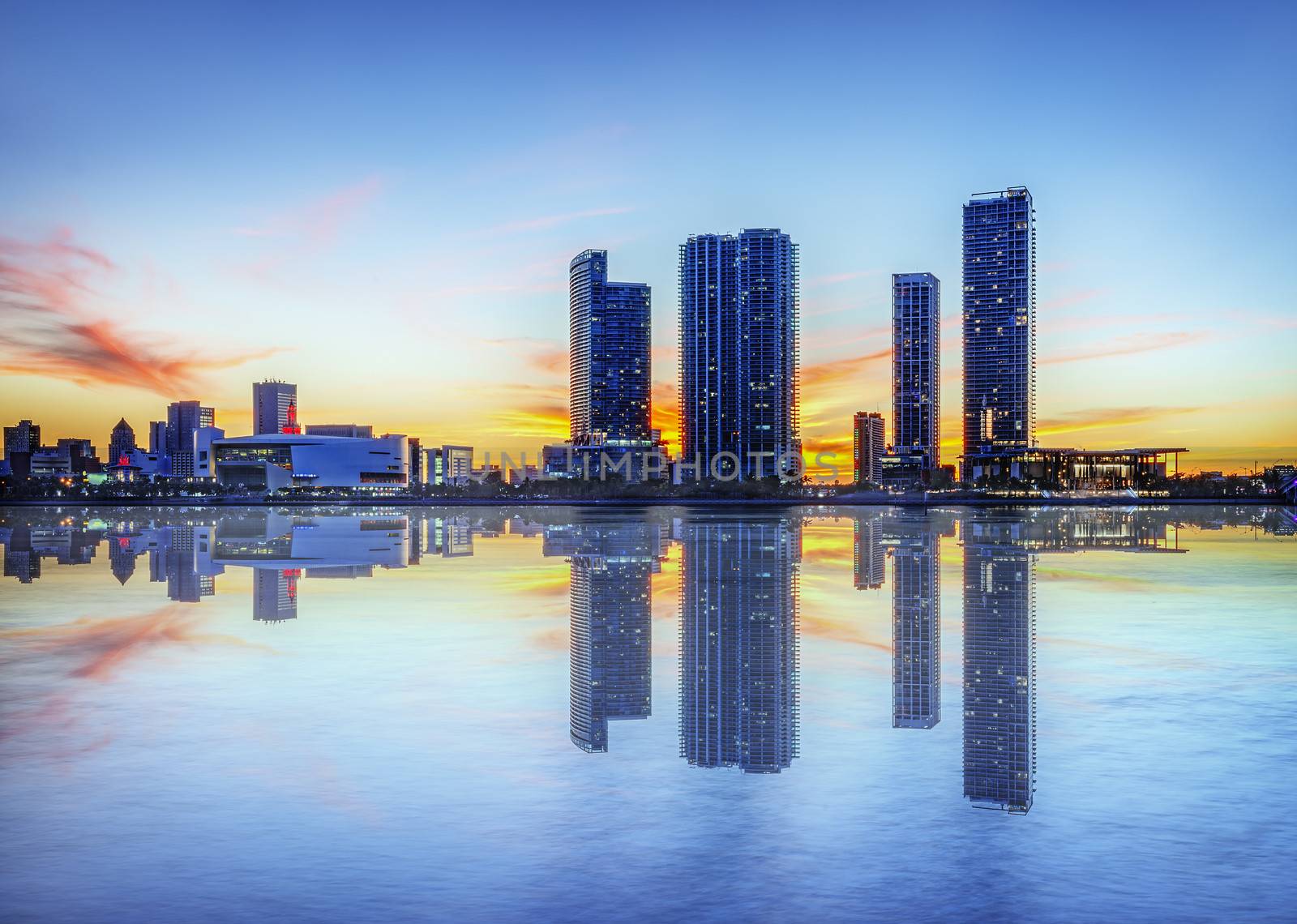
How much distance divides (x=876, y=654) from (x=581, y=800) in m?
10.3

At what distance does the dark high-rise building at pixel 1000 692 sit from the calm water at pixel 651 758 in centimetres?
8

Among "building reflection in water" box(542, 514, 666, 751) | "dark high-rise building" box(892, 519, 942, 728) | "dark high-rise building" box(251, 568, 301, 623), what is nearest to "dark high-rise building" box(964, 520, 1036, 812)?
"dark high-rise building" box(892, 519, 942, 728)

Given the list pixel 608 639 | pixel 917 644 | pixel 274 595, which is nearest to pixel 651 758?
pixel 608 639

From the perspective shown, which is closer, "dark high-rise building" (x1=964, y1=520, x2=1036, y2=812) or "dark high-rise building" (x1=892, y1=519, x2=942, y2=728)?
"dark high-rise building" (x1=964, y1=520, x2=1036, y2=812)

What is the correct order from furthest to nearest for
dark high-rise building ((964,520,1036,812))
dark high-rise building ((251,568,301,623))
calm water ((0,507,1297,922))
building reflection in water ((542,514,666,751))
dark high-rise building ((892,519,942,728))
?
1. dark high-rise building ((251,568,301,623))
2. dark high-rise building ((892,519,942,728))
3. building reflection in water ((542,514,666,751))
4. dark high-rise building ((964,520,1036,812))
5. calm water ((0,507,1297,922))

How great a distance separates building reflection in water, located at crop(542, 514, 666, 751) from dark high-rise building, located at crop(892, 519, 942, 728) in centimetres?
393

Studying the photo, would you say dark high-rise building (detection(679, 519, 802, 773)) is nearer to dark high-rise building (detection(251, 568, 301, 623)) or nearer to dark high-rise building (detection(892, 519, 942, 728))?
dark high-rise building (detection(892, 519, 942, 728))

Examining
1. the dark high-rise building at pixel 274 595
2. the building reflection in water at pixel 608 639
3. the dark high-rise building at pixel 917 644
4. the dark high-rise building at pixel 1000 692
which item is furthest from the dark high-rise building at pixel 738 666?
the dark high-rise building at pixel 274 595

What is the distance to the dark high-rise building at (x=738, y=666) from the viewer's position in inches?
514

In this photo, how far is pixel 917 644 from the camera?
814 inches

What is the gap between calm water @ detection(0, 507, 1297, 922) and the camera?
8.59 metres

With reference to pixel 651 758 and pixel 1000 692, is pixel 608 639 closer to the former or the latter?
pixel 1000 692

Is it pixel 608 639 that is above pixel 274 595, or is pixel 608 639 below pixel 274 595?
above

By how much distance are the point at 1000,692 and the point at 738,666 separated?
446cm
